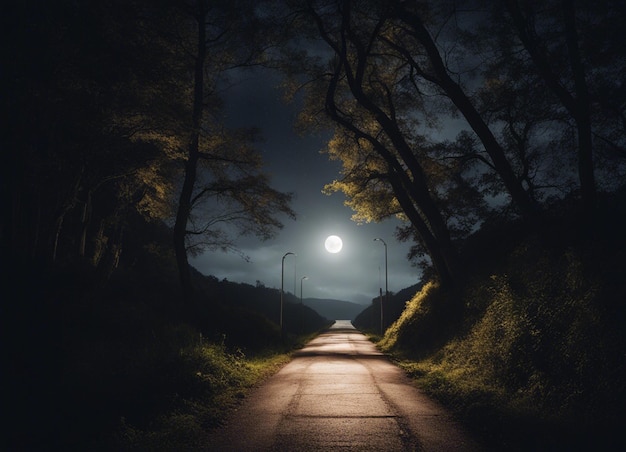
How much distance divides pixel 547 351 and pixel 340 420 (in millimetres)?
4547

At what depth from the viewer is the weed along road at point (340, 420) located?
602 cm

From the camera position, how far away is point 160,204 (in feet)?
64.9

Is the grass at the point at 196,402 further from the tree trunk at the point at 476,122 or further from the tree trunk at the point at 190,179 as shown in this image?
the tree trunk at the point at 476,122

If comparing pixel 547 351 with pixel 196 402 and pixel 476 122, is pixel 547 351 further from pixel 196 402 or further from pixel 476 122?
pixel 476 122

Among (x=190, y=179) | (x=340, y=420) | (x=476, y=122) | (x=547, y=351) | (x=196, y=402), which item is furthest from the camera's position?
(x=190, y=179)

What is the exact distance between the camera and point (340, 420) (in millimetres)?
7234

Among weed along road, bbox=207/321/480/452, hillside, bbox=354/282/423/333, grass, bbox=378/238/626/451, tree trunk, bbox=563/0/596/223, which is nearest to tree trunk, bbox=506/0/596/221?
tree trunk, bbox=563/0/596/223

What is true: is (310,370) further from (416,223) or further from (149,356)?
(416,223)

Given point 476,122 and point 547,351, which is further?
point 476,122

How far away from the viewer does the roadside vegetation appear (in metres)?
6.17

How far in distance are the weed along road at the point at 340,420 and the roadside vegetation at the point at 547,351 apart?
0.67 metres

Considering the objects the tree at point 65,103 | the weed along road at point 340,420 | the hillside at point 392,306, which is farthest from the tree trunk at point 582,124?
the hillside at point 392,306

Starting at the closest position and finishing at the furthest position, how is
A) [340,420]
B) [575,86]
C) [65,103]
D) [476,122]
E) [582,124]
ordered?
[340,420]
[65,103]
[582,124]
[575,86]
[476,122]

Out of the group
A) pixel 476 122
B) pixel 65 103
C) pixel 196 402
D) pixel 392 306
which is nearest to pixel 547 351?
pixel 196 402
